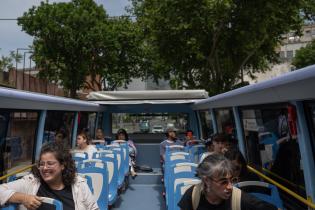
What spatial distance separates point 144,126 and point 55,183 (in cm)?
771

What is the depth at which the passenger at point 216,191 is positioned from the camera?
104 inches

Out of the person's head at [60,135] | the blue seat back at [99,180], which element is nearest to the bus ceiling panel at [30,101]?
the person's head at [60,135]

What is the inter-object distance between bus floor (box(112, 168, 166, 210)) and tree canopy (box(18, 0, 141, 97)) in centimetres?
1479

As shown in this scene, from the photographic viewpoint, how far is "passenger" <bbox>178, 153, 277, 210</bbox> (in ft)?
8.63

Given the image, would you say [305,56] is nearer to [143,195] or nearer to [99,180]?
[143,195]

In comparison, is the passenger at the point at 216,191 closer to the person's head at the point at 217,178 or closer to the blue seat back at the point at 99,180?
the person's head at the point at 217,178

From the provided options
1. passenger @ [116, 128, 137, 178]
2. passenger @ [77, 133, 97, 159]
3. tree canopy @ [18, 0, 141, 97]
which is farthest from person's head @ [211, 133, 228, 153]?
tree canopy @ [18, 0, 141, 97]

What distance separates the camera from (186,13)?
13578 mm

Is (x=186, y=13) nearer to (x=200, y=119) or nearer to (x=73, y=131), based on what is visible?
(x=200, y=119)

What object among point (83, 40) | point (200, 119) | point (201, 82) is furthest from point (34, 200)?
Answer: point (83, 40)

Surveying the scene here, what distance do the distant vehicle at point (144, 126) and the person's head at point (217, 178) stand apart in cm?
808

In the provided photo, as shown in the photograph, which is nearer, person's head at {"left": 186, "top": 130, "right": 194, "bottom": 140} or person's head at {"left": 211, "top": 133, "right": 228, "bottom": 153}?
person's head at {"left": 211, "top": 133, "right": 228, "bottom": 153}

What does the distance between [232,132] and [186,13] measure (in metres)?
7.54

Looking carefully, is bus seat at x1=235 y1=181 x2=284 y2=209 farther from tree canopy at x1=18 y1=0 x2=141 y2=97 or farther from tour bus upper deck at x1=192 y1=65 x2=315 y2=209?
tree canopy at x1=18 y1=0 x2=141 y2=97
